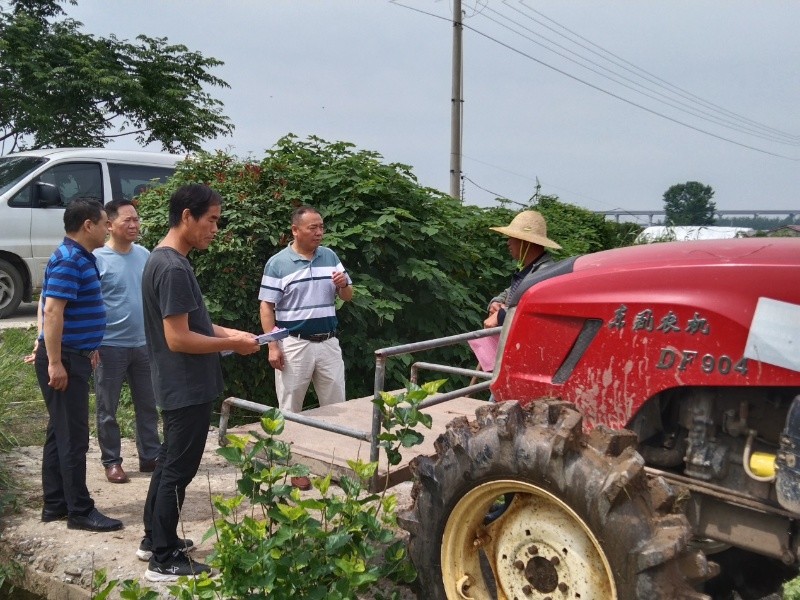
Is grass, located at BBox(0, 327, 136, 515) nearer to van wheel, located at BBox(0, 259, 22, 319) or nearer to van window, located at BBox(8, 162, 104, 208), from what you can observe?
van wheel, located at BBox(0, 259, 22, 319)

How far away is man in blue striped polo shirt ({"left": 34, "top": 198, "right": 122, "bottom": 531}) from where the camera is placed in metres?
4.60

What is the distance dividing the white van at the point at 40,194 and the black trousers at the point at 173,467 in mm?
7957

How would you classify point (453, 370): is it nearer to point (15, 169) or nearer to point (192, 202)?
point (192, 202)

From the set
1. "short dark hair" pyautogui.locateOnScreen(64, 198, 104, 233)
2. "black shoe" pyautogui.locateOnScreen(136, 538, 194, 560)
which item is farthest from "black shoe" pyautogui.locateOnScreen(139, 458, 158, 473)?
"short dark hair" pyautogui.locateOnScreen(64, 198, 104, 233)

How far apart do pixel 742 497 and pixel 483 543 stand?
98cm

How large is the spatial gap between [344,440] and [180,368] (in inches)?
79.6

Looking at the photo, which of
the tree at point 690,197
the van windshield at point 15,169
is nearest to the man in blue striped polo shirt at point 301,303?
the van windshield at point 15,169

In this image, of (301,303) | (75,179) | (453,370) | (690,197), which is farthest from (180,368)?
(690,197)

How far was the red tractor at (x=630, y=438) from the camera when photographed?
9.10 feet

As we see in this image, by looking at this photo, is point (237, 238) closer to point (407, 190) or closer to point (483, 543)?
point (407, 190)

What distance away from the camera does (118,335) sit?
18.1 feet

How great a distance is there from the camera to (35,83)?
20.0m

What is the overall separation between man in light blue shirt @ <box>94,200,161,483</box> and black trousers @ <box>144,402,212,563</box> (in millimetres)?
1589

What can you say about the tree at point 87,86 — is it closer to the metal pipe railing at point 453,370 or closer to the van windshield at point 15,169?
the van windshield at point 15,169
